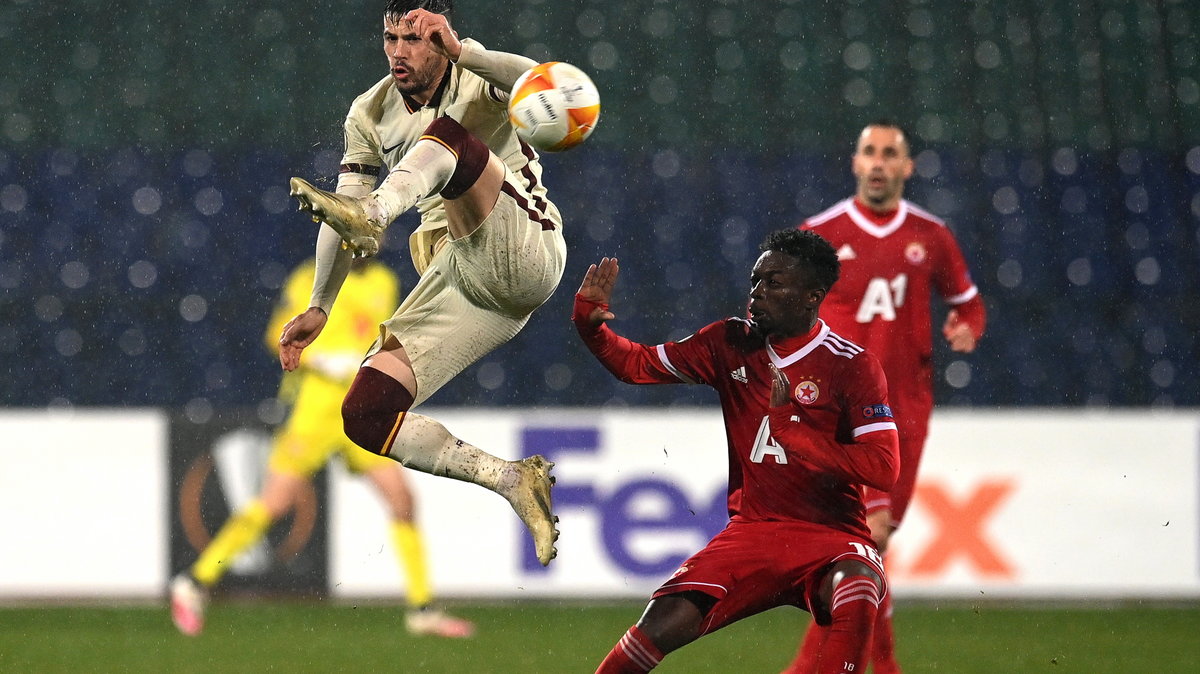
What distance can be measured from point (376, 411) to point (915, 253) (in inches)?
82.1

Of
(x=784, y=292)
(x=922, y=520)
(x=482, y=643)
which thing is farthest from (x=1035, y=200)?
(x=784, y=292)

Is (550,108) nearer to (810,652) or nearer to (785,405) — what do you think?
(785,405)

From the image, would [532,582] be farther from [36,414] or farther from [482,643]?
[36,414]

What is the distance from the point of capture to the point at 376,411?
3.81 metres

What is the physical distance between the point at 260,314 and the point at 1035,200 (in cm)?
399

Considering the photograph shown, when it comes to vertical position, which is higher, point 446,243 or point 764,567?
point 446,243

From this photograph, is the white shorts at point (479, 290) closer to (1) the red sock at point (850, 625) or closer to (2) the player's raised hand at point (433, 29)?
(2) the player's raised hand at point (433, 29)

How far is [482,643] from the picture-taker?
19.6ft

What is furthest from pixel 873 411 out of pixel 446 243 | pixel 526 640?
pixel 526 640

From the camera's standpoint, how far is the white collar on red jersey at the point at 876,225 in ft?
16.8

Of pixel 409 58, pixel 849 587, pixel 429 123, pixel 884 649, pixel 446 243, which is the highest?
pixel 409 58

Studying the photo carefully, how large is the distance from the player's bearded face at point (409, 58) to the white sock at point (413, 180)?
0.30 m

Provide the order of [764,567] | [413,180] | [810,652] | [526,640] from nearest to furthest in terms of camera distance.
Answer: [413,180] → [764,567] → [810,652] → [526,640]

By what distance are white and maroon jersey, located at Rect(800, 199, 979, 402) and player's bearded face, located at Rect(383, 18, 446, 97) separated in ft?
5.29
